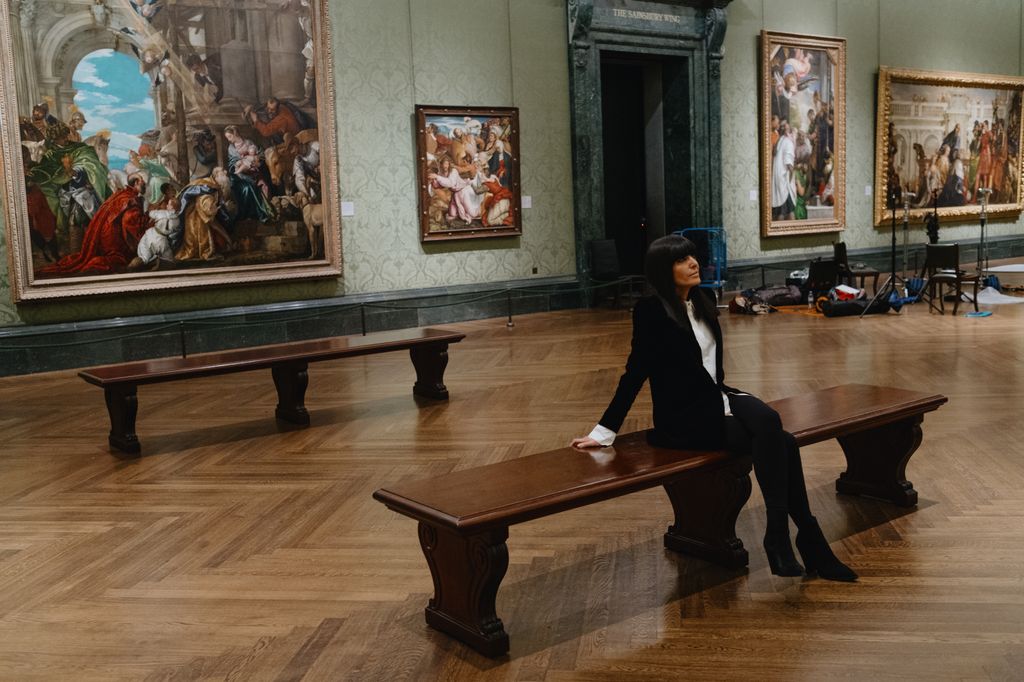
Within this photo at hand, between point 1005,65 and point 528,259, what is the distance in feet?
38.7

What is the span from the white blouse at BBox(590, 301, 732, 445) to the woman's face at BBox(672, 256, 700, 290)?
14cm

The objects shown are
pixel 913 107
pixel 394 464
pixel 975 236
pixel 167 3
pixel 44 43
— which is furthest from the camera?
pixel 975 236

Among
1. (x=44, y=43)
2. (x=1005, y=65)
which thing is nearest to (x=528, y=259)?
(x=44, y=43)

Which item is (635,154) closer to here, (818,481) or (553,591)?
(818,481)

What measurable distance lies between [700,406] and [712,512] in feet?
1.55

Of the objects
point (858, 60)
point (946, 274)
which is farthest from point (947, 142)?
A: point (946, 274)

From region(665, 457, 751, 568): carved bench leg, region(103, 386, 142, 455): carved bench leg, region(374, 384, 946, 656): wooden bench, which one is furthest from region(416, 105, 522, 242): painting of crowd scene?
region(665, 457, 751, 568): carved bench leg

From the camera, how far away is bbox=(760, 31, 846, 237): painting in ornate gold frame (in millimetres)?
16078

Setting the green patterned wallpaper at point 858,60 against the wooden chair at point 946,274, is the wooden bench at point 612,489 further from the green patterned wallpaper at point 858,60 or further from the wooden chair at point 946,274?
the green patterned wallpaper at point 858,60

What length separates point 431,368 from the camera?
8086mm

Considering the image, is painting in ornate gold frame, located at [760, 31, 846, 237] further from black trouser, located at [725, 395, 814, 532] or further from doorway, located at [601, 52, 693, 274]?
black trouser, located at [725, 395, 814, 532]

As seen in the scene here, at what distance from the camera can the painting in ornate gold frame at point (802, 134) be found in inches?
633

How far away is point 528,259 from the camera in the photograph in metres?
13.6

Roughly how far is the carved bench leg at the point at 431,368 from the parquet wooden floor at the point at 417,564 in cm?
26
